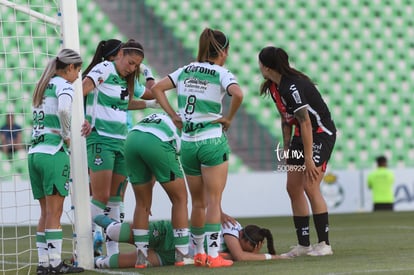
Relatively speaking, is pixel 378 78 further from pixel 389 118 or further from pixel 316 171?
pixel 316 171

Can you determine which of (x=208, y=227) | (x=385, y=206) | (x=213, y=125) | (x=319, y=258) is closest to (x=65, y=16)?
(x=213, y=125)

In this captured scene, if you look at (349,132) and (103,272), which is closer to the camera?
(103,272)

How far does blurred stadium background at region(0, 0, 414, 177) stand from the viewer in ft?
60.6

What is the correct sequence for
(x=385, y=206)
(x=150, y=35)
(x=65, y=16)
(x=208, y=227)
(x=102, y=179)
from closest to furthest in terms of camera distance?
1. (x=208, y=227)
2. (x=65, y=16)
3. (x=102, y=179)
4. (x=385, y=206)
5. (x=150, y=35)

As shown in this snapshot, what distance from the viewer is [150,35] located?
60.8ft

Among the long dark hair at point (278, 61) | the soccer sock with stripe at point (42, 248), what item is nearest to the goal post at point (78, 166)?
the soccer sock with stripe at point (42, 248)

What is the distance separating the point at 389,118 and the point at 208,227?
1331 cm

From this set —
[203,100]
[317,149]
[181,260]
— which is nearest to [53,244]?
[181,260]

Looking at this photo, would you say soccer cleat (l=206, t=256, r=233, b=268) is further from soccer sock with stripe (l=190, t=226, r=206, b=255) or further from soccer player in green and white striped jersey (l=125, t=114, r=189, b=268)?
soccer player in green and white striped jersey (l=125, t=114, r=189, b=268)

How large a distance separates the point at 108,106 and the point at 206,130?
4.49ft

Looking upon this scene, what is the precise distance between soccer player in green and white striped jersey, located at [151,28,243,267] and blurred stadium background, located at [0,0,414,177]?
11.0 metres

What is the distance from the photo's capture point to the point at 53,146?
21.6 feet

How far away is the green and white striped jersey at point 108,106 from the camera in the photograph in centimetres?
778

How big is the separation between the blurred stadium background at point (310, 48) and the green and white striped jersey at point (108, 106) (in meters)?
9.98
